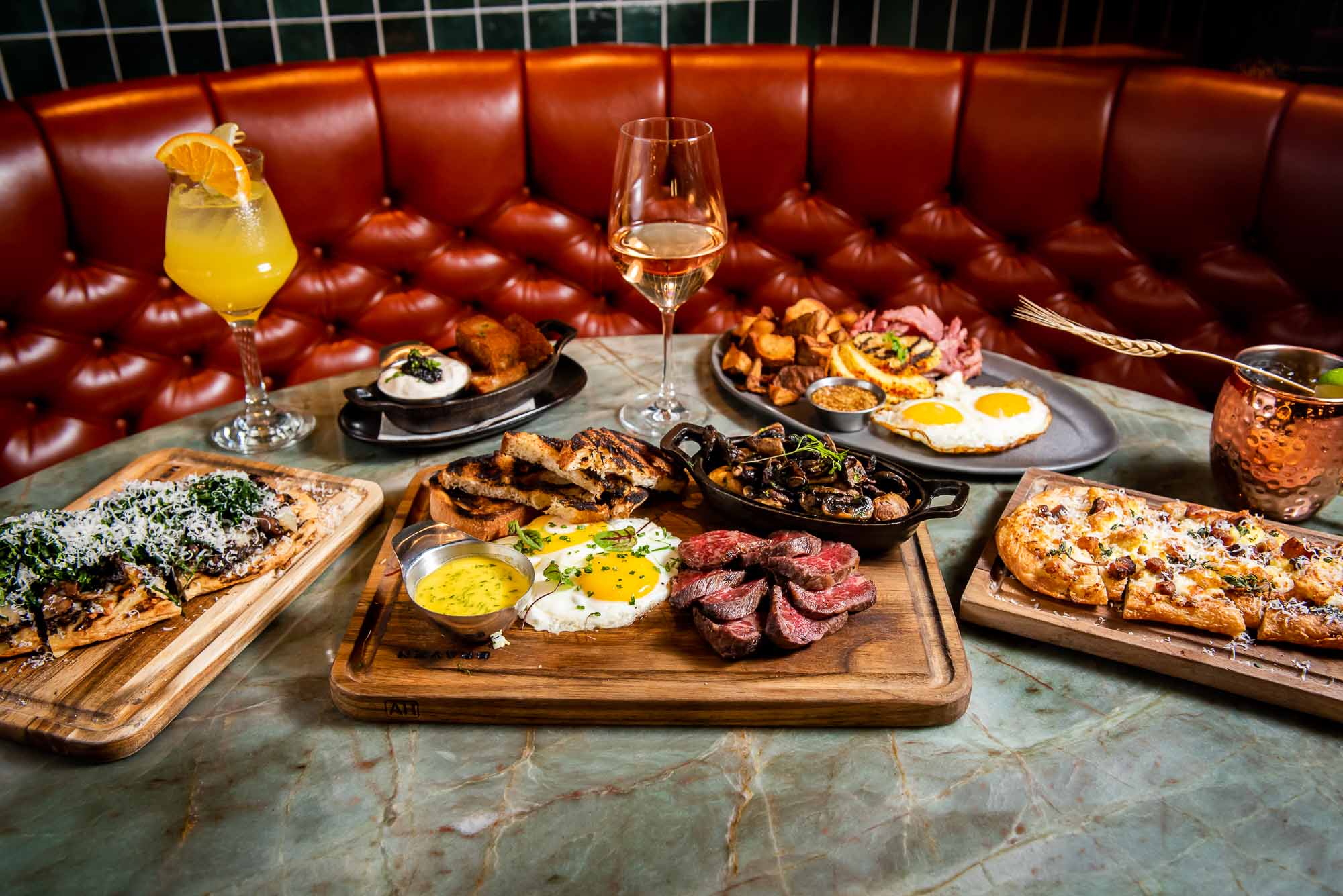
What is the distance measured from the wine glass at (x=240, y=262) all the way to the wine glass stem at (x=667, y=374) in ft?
3.14

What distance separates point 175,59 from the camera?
144 inches

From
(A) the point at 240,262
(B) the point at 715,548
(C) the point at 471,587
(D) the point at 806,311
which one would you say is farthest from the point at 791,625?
(A) the point at 240,262

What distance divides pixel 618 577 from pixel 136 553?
3.07 ft

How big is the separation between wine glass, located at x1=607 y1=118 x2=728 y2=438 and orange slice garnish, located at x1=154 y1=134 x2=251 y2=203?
912 mm

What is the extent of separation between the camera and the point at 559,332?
8.73 ft

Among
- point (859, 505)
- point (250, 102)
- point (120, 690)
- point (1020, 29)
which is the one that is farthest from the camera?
point (1020, 29)

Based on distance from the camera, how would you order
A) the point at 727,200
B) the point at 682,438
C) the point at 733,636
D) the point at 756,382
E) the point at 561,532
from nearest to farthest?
the point at 733,636 < the point at 561,532 < the point at 682,438 < the point at 756,382 < the point at 727,200

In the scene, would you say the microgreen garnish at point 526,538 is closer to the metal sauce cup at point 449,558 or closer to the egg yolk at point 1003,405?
the metal sauce cup at point 449,558

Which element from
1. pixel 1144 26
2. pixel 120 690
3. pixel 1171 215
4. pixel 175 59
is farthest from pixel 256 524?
pixel 1144 26

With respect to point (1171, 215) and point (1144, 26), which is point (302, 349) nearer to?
point (1171, 215)

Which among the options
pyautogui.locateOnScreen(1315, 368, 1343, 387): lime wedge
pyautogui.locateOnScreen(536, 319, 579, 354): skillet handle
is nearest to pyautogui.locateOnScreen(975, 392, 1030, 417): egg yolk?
pyautogui.locateOnScreen(1315, 368, 1343, 387): lime wedge

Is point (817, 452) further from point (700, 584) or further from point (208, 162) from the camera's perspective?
point (208, 162)

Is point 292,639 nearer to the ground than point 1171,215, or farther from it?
nearer to the ground

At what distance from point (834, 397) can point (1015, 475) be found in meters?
0.51
